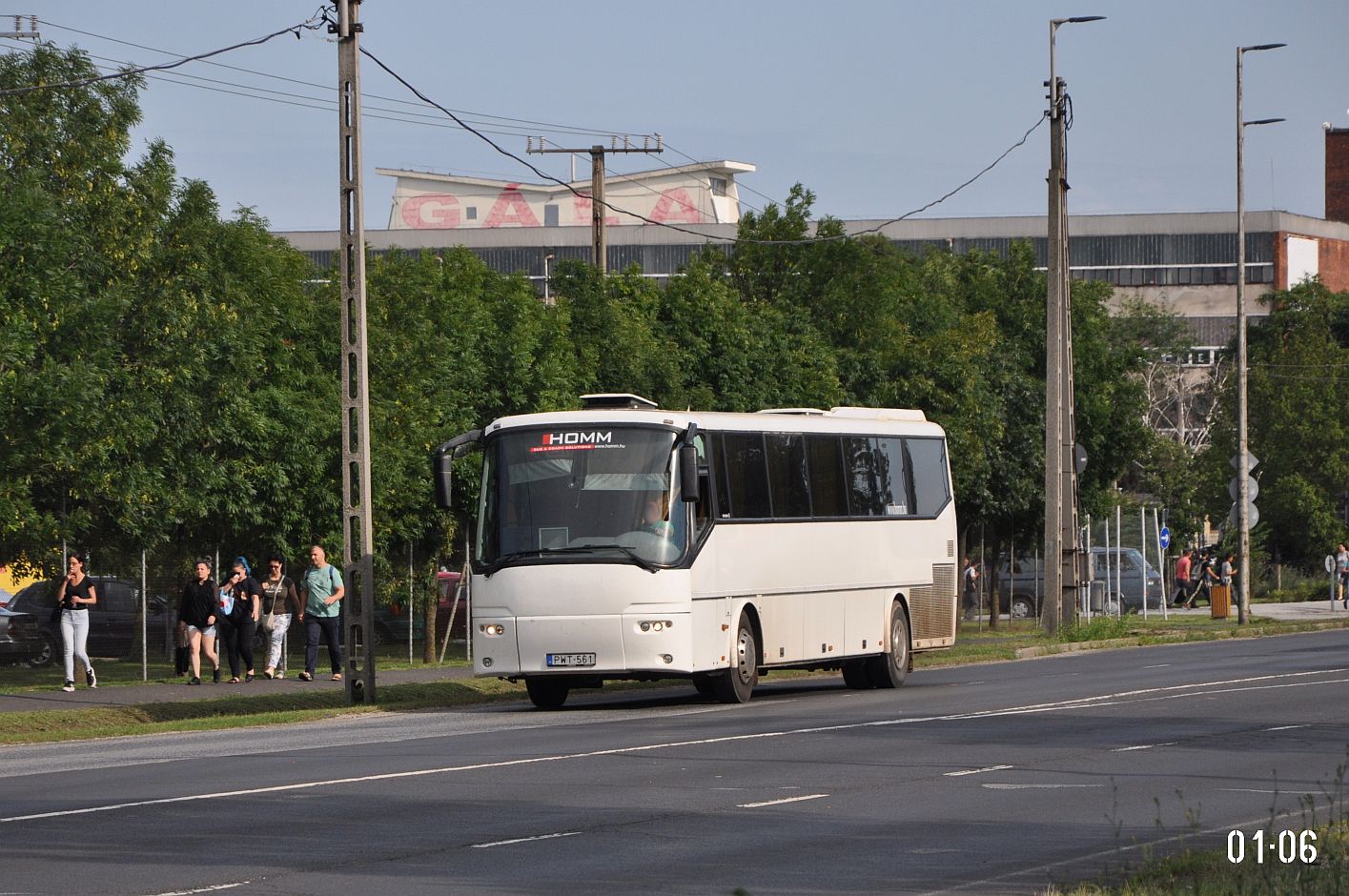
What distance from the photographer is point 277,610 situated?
3028 cm

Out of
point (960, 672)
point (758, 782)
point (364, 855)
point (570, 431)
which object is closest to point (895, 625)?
point (960, 672)

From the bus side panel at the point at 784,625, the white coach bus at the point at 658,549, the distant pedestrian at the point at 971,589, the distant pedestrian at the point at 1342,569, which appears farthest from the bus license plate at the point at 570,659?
the distant pedestrian at the point at 1342,569

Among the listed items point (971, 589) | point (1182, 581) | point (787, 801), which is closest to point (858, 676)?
point (787, 801)

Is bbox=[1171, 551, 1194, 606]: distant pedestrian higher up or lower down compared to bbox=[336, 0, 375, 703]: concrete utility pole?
lower down

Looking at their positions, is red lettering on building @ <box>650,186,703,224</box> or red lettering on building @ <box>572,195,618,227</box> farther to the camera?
red lettering on building @ <box>572,195,618,227</box>

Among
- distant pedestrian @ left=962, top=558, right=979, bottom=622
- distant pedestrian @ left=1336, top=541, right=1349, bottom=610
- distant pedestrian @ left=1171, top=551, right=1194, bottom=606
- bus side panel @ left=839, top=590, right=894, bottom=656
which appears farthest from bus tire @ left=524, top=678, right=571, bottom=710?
distant pedestrian @ left=1336, top=541, right=1349, bottom=610

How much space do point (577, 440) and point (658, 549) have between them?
5.09ft

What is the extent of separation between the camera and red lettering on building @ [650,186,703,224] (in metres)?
123

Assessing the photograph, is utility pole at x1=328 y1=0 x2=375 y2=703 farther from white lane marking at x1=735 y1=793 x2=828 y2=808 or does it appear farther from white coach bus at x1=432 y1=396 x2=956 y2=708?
white lane marking at x1=735 y1=793 x2=828 y2=808

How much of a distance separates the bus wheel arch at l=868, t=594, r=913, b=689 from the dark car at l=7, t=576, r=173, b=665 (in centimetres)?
1442

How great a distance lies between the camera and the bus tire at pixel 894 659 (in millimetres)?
27703

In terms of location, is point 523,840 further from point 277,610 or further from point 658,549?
point 277,610
